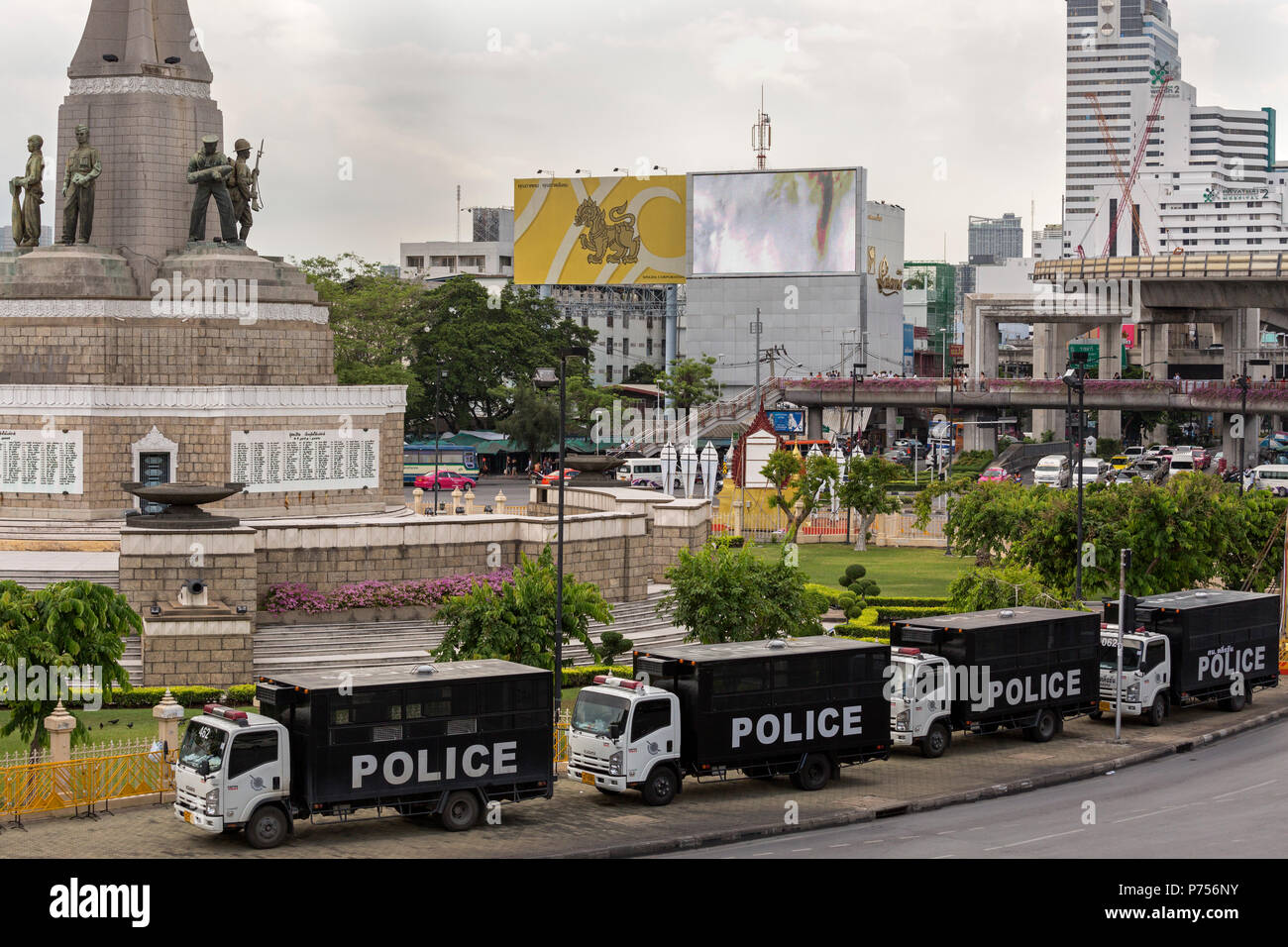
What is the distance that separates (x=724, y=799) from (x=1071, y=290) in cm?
9257

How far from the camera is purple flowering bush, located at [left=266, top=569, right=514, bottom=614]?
131 feet

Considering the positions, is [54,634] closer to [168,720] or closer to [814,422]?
[168,720]

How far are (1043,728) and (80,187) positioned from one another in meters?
31.9

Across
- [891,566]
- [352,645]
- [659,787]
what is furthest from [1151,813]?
[891,566]

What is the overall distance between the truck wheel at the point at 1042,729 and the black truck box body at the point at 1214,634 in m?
3.61

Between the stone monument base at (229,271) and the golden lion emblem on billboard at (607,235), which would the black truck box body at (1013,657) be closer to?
the stone monument base at (229,271)

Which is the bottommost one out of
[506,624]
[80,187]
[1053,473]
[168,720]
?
[168,720]

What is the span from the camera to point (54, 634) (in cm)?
2669

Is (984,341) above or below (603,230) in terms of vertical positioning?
below

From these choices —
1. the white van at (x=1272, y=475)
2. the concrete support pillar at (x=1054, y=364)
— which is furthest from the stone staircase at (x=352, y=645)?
the concrete support pillar at (x=1054, y=364)
